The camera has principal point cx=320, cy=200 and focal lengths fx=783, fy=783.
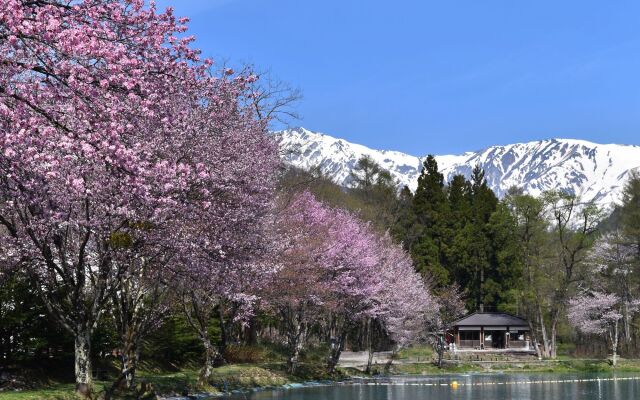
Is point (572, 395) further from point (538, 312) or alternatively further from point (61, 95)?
point (538, 312)

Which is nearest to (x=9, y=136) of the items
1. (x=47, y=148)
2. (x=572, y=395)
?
(x=47, y=148)

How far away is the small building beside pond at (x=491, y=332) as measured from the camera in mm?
83688

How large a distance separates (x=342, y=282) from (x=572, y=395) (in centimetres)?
1340

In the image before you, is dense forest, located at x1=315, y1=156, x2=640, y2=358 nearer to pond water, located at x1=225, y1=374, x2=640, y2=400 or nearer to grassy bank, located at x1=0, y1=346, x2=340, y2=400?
grassy bank, located at x1=0, y1=346, x2=340, y2=400

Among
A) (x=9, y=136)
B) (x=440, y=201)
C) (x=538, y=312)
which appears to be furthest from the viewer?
(x=440, y=201)

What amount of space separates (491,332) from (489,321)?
3.00 metres

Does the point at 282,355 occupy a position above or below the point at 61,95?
below

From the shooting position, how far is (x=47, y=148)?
12.0 m

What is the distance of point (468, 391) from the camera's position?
39188 mm

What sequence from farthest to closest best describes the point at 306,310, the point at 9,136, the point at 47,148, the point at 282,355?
the point at 282,355 < the point at 306,310 < the point at 47,148 < the point at 9,136

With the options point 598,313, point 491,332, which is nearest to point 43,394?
point 598,313

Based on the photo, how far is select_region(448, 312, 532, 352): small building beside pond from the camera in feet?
275

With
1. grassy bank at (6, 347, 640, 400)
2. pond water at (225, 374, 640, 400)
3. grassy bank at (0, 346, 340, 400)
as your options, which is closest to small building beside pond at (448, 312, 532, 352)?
grassy bank at (6, 347, 640, 400)

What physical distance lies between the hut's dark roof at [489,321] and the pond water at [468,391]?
109 ft
